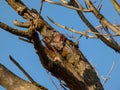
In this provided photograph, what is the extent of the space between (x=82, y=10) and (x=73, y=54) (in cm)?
83

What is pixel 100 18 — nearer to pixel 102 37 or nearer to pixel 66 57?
pixel 102 37

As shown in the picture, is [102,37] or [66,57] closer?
[102,37]

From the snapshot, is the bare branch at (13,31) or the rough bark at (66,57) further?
the rough bark at (66,57)

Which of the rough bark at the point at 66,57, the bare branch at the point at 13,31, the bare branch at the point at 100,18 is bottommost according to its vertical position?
the rough bark at the point at 66,57

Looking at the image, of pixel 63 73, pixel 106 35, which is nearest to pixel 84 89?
pixel 63 73

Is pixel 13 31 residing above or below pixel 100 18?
above

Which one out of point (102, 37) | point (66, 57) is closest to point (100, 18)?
point (102, 37)

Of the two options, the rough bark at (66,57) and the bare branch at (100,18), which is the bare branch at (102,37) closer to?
the bare branch at (100,18)

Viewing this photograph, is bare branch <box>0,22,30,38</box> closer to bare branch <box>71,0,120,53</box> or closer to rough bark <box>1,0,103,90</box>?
rough bark <box>1,0,103,90</box>

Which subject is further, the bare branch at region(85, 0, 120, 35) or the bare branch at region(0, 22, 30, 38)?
the bare branch at region(85, 0, 120, 35)

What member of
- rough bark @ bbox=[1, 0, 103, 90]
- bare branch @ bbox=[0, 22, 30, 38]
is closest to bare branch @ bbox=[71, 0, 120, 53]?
rough bark @ bbox=[1, 0, 103, 90]

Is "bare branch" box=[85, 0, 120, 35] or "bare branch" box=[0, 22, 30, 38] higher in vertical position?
"bare branch" box=[0, 22, 30, 38]

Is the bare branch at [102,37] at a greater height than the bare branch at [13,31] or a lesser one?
lesser

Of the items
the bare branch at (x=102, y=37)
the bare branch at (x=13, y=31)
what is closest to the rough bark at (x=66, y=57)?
the bare branch at (x=102, y=37)
